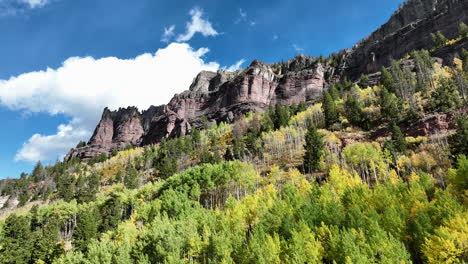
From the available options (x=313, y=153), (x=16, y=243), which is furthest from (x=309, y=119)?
(x=16, y=243)

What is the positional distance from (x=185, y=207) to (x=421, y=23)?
156013 mm

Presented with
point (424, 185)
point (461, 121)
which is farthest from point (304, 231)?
point (461, 121)

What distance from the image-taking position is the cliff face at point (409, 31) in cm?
13075

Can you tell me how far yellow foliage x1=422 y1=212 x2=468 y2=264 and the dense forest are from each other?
0.12 meters

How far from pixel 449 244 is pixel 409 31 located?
152 metres

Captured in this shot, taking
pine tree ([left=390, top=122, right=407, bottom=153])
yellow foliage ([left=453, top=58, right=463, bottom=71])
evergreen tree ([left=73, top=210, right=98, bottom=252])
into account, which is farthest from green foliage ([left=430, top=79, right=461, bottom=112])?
evergreen tree ([left=73, top=210, right=98, bottom=252])

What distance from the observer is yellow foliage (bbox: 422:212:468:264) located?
2641cm

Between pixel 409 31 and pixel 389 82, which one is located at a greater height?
pixel 409 31

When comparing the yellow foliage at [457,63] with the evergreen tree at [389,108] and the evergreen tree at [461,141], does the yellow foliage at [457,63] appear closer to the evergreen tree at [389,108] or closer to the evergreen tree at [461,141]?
the evergreen tree at [389,108]

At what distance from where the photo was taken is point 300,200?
144 feet

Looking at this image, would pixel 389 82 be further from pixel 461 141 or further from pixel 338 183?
pixel 338 183

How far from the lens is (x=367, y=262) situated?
1018 inches

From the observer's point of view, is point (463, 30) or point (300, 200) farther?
point (463, 30)

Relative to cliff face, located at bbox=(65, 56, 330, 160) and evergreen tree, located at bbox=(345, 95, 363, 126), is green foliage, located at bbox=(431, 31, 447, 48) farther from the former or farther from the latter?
evergreen tree, located at bbox=(345, 95, 363, 126)
